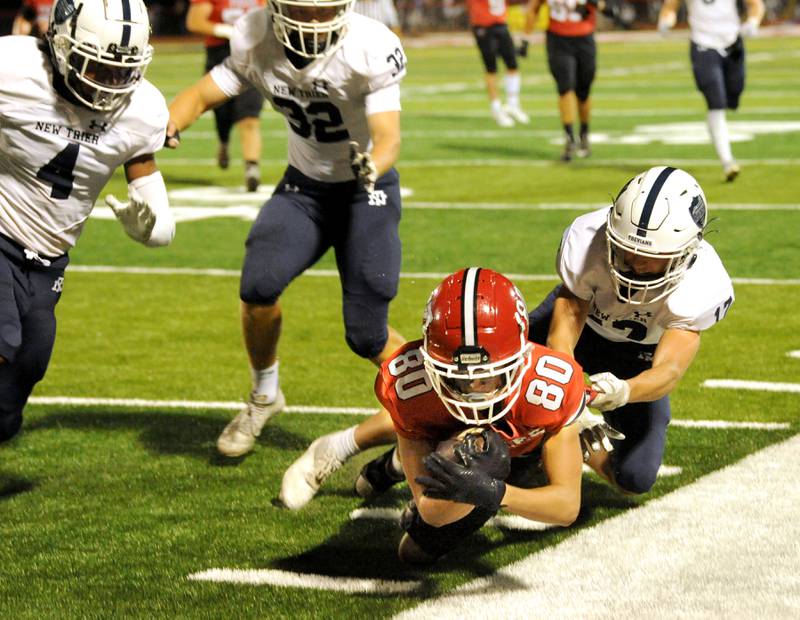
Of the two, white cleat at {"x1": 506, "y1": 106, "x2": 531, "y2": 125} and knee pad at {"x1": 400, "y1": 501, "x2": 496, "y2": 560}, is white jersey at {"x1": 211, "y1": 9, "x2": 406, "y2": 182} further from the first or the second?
white cleat at {"x1": 506, "y1": 106, "x2": 531, "y2": 125}

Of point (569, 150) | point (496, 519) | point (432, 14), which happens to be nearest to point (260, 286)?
point (496, 519)

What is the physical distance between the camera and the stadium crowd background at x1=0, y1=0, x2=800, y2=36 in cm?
3484

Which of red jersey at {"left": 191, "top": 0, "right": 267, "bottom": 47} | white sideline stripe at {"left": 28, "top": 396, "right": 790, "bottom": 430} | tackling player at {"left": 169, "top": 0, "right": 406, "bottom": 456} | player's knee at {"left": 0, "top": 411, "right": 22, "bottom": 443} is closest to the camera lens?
player's knee at {"left": 0, "top": 411, "right": 22, "bottom": 443}

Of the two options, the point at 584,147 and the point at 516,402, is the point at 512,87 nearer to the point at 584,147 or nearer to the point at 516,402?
the point at 584,147

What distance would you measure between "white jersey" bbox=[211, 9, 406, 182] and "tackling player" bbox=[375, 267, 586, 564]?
4.81ft

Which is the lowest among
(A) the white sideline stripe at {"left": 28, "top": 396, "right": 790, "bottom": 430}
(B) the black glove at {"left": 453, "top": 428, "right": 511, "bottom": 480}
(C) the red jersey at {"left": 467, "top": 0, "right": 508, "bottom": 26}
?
(C) the red jersey at {"left": 467, "top": 0, "right": 508, "bottom": 26}

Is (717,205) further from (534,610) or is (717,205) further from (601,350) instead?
(534,610)

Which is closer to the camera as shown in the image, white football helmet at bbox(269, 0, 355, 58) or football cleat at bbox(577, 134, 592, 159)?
white football helmet at bbox(269, 0, 355, 58)

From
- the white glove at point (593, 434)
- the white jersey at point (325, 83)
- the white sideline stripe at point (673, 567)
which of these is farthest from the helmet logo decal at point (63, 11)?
the white sideline stripe at point (673, 567)

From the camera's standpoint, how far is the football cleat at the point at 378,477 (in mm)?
4602

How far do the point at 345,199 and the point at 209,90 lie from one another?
0.63 metres

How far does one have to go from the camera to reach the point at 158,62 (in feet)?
93.1

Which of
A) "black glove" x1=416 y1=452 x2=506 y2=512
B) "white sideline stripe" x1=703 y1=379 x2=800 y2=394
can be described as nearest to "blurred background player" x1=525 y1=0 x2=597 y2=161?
"white sideline stripe" x1=703 y1=379 x2=800 y2=394

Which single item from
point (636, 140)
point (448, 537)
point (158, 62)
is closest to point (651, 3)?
point (158, 62)
